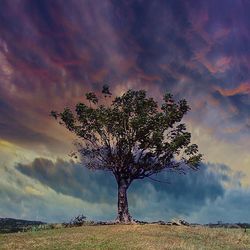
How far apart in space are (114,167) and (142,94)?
11098mm

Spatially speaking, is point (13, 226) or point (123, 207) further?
point (13, 226)

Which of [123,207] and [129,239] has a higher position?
[123,207]

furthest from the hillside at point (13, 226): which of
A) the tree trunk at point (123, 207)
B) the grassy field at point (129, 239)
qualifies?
the grassy field at point (129, 239)

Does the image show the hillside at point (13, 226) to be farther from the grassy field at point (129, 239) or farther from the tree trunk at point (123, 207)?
the grassy field at point (129, 239)

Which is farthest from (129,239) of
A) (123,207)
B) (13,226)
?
(13,226)

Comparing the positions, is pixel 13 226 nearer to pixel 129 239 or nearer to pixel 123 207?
pixel 123 207

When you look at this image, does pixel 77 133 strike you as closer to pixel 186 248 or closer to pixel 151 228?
pixel 151 228

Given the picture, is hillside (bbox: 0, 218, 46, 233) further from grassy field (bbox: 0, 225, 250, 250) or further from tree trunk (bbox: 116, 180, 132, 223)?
grassy field (bbox: 0, 225, 250, 250)

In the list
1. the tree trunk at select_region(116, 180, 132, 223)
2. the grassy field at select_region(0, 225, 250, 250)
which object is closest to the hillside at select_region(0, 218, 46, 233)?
the tree trunk at select_region(116, 180, 132, 223)

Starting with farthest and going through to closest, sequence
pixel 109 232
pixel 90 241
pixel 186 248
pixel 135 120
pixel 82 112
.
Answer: pixel 82 112 → pixel 135 120 → pixel 109 232 → pixel 90 241 → pixel 186 248

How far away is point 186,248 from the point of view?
41.2m

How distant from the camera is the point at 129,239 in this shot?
46000 mm

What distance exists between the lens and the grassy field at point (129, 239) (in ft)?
140

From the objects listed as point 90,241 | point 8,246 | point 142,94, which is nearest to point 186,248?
point 90,241
